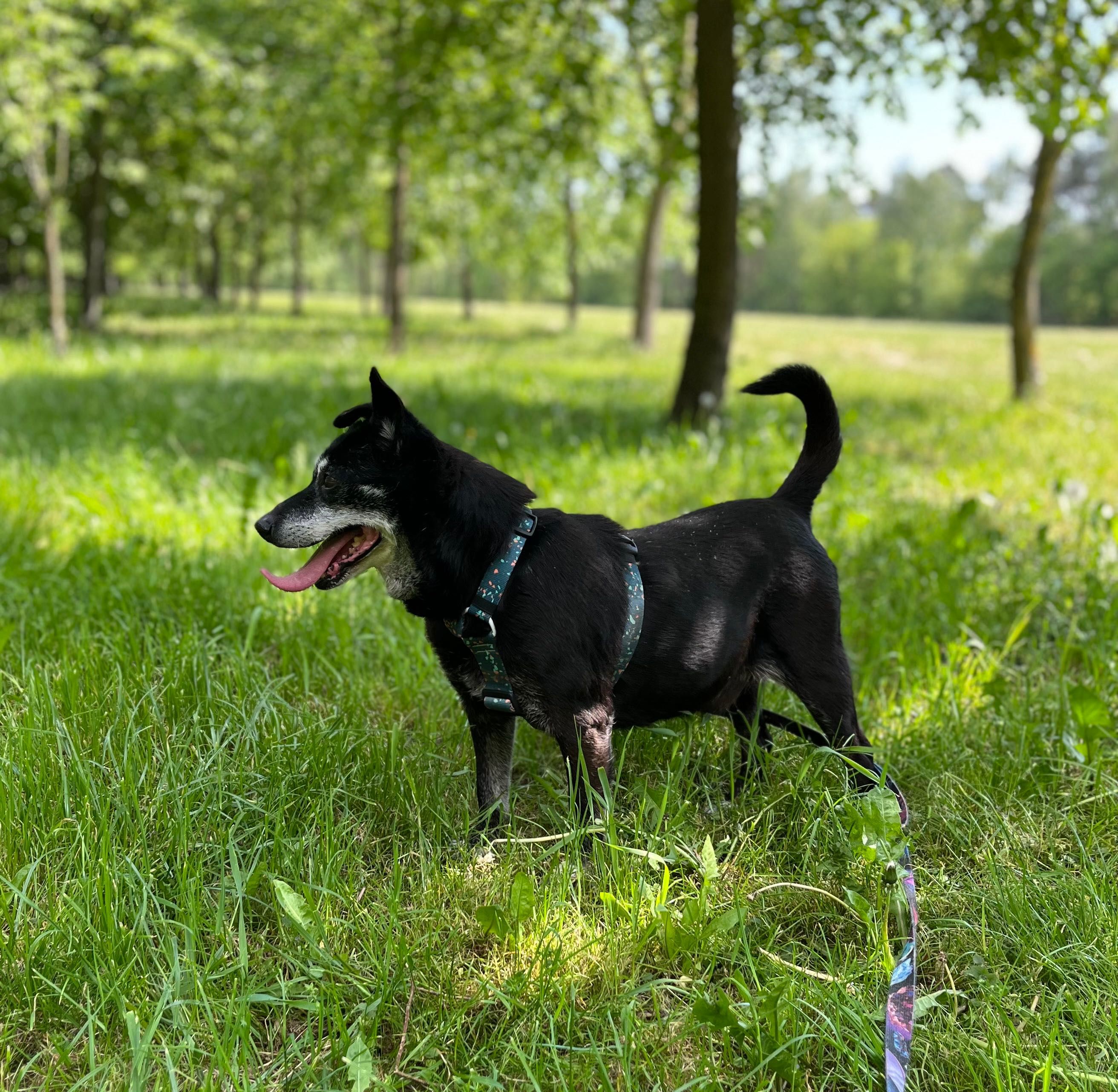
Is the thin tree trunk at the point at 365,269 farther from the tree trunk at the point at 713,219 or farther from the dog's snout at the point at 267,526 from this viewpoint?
the dog's snout at the point at 267,526

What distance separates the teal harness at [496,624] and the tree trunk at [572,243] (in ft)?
83.6

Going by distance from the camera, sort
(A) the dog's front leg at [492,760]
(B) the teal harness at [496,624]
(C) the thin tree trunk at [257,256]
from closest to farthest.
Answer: (B) the teal harness at [496,624]
(A) the dog's front leg at [492,760]
(C) the thin tree trunk at [257,256]

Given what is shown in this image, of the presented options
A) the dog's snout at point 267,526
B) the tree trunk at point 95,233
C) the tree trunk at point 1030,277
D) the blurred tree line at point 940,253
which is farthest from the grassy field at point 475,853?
the blurred tree line at point 940,253

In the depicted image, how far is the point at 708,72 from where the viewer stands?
8.10 metres

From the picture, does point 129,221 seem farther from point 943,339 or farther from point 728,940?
point 728,940

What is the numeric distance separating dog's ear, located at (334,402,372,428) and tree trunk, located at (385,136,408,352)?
13.0m

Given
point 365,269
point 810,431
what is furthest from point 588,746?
point 365,269

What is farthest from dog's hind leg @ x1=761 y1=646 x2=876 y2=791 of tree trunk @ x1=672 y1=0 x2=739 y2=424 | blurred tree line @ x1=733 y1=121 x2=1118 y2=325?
blurred tree line @ x1=733 y1=121 x2=1118 y2=325

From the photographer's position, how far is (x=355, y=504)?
254cm

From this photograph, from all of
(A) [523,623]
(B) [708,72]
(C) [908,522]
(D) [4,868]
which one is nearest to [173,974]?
(D) [4,868]

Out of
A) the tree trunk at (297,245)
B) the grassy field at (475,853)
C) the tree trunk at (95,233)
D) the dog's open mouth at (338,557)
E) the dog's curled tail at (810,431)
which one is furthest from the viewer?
the tree trunk at (297,245)

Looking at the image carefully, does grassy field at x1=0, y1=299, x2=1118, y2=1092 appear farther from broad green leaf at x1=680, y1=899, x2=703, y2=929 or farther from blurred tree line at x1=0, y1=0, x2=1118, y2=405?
blurred tree line at x1=0, y1=0, x2=1118, y2=405

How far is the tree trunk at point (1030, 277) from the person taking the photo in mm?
11188

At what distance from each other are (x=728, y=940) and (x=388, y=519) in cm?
152
